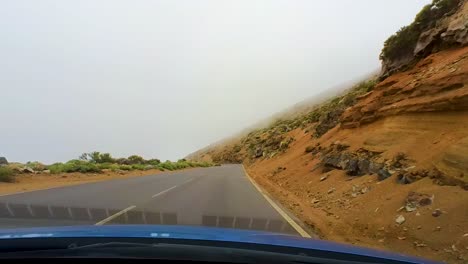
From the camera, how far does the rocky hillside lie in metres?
12.2

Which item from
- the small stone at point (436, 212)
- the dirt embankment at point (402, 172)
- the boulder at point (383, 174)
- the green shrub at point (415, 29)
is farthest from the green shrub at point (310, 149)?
the small stone at point (436, 212)

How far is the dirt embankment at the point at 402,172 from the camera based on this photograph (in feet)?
39.1

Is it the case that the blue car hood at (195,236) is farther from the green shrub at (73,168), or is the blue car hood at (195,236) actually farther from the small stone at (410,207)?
the green shrub at (73,168)

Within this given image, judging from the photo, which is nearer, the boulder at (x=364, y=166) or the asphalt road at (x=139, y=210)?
the asphalt road at (x=139, y=210)

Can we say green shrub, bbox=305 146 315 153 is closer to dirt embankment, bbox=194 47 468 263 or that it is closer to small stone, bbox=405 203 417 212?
dirt embankment, bbox=194 47 468 263

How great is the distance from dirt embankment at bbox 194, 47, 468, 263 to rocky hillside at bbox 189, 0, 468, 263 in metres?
0.03

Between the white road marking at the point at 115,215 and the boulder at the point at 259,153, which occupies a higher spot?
the white road marking at the point at 115,215

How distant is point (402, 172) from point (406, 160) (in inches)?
52.2

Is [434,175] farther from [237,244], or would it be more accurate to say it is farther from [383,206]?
[237,244]

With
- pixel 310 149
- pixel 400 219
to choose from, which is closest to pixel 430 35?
pixel 310 149

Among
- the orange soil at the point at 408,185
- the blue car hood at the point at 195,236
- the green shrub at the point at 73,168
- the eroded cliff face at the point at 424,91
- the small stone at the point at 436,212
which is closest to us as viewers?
the blue car hood at the point at 195,236

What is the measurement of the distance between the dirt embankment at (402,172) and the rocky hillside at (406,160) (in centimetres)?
3

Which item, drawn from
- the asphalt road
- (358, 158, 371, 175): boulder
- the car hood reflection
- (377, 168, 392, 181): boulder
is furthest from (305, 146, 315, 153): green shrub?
the car hood reflection

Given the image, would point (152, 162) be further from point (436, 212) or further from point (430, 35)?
point (436, 212)
